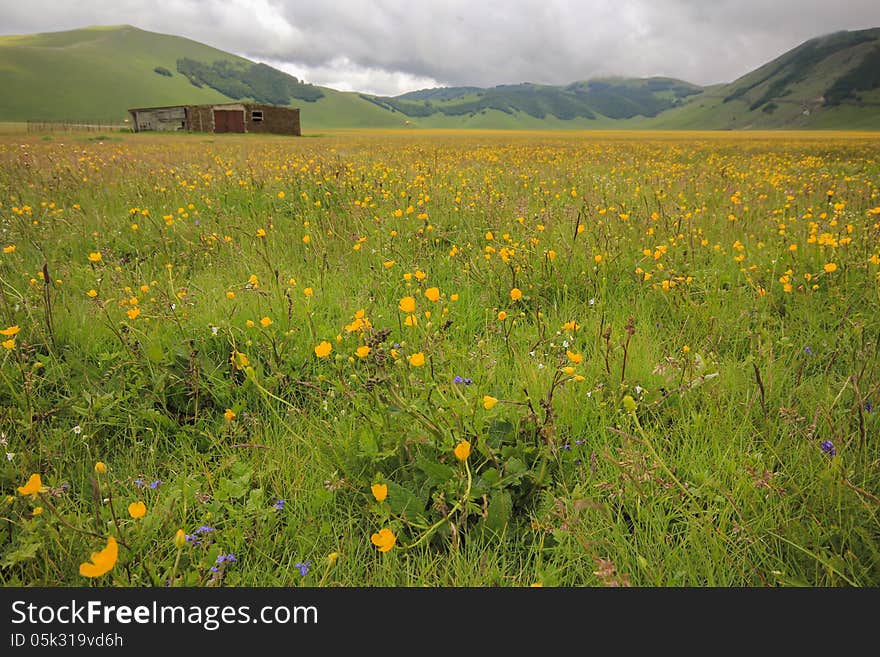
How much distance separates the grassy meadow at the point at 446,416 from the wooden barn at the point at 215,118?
4635 centimetres

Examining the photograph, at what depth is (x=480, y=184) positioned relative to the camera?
7.39 metres

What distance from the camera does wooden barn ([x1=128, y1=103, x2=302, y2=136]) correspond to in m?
43.2

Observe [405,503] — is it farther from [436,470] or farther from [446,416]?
[446,416]

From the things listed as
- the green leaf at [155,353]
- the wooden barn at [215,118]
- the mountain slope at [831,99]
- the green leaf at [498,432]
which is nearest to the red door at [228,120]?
the wooden barn at [215,118]

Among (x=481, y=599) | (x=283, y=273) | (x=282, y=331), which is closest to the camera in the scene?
(x=481, y=599)

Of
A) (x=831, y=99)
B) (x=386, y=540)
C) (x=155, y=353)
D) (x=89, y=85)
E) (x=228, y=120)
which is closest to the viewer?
(x=386, y=540)

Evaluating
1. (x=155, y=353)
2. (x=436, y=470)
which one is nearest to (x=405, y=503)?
(x=436, y=470)

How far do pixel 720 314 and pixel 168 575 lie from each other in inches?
135

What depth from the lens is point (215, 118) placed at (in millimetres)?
43344

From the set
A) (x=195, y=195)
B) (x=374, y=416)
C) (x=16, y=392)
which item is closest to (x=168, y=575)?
(x=374, y=416)

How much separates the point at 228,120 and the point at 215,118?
1154mm

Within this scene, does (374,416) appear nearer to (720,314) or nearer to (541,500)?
(541,500)

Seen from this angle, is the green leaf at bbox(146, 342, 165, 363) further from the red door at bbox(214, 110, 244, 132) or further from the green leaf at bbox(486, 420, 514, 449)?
the red door at bbox(214, 110, 244, 132)

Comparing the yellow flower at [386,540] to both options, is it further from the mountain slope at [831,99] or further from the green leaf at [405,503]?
the mountain slope at [831,99]
